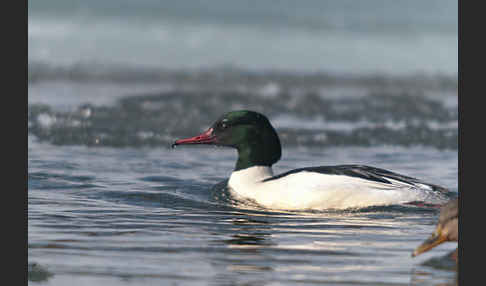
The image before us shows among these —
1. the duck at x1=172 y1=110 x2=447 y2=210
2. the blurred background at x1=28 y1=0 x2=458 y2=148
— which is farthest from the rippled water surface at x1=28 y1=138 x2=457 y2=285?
the blurred background at x1=28 y1=0 x2=458 y2=148

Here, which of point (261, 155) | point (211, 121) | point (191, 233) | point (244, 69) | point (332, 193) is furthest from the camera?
point (244, 69)

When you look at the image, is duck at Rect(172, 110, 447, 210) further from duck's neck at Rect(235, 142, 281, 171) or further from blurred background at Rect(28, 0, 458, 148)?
blurred background at Rect(28, 0, 458, 148)

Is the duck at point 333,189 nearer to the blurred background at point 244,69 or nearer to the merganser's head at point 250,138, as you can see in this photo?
the merganser's head at point 250,138

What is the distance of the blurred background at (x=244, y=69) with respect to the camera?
12.7 metres

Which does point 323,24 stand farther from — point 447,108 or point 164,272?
point 164,272

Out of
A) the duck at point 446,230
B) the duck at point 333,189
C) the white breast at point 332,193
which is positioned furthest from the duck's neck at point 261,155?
the duck at point 446,230

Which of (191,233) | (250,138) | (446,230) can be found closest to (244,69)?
(250,138)

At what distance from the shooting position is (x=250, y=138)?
333 inches

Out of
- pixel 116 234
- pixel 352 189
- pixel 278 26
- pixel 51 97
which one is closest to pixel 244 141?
A: pixel 352 189

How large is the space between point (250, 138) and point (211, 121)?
4908 millimetres

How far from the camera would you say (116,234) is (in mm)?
6309

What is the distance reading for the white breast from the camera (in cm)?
762

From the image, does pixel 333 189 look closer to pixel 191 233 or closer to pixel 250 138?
pixel 250 138

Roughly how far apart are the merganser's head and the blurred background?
10.3 ft
